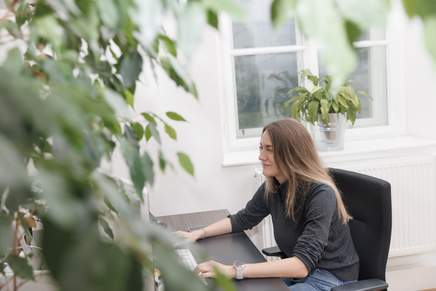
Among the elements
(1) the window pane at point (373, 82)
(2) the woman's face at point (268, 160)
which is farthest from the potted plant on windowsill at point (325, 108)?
(2) the woman's face at point (268, 160)

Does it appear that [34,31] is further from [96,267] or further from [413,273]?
[413,273]

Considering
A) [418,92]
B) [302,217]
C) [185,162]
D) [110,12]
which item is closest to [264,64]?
[418,92]

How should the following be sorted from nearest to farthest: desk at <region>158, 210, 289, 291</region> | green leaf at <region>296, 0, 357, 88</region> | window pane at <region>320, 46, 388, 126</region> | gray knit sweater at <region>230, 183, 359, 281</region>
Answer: green leaf at <region>296, 0, 357, 88</region> → desk at <region>158, 210, 289, 291</region> → gray knit sweater at <region>230, 183, 359, 281</region> → window pane at <region>320, 46, 388, 126</region>

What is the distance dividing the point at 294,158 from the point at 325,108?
0.72 meters

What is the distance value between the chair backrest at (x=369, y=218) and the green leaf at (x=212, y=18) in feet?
5.06

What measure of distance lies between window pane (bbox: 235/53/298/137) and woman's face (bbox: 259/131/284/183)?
0.94 metres

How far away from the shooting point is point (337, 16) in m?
0.41

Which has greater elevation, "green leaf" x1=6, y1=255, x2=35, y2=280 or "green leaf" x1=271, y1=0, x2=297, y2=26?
"green leaf" x1=271, y1=0, x2=297, y2=26

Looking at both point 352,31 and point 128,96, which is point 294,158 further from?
point 352,31

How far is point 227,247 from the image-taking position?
2.14 meters

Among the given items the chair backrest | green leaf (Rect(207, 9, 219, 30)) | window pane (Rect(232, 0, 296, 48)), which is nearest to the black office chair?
the chair backrest

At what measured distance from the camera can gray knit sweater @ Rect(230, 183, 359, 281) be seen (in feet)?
6.52

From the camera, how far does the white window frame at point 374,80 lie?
3074 mm

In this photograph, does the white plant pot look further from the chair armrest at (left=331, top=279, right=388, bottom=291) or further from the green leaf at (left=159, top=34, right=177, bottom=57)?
the green leaf at (left=159, top=34, right=177, bottom=57)
